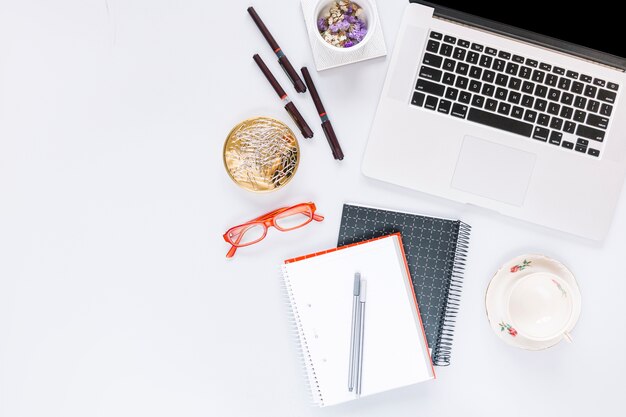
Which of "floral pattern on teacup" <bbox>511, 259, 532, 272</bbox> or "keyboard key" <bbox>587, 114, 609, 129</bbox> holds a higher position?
"keyboard key" <bbox>587, 114, 609, 129</bbox>

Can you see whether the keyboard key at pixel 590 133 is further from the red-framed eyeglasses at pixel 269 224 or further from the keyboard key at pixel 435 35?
the red-framed eyeglasses at pixel 269 224

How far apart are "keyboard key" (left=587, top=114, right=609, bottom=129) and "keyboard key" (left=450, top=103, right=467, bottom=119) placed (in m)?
0.20

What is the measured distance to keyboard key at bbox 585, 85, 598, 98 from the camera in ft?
3.08

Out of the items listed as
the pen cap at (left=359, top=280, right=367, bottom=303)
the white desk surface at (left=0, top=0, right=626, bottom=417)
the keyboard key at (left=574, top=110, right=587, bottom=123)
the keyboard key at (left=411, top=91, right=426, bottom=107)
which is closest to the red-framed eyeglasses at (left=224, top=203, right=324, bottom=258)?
the white desk surface at (left=0, top=0, right=626, bottom=417)

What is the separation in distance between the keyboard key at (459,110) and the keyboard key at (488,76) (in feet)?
0.18

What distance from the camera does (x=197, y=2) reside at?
39.0 inches

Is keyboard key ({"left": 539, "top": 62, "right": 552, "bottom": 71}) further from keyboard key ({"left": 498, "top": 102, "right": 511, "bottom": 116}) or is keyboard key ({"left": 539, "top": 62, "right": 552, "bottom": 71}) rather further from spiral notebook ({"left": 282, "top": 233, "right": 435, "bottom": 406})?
spiral notebook ({"left": 282, "top": 233, "right": 435, "bottom": 406})

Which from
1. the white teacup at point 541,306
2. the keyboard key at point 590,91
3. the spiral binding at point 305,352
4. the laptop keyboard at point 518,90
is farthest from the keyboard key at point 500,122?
the spiral binding at point 305,352

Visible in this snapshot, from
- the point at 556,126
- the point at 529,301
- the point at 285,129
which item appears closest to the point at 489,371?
the point at 529,301

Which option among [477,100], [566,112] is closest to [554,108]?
[566,112]

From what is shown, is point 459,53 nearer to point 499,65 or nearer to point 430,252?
point 499,65

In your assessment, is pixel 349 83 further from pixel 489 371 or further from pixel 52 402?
pixel 52 402

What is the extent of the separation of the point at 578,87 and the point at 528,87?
80 millimetres

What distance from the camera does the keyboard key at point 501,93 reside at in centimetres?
94
